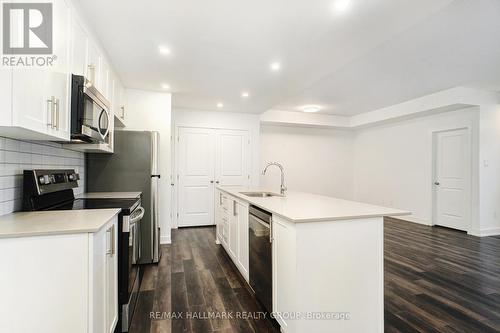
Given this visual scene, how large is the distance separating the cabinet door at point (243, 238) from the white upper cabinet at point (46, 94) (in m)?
1.65

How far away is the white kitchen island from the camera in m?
1.55

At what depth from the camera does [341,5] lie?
183 centimetres

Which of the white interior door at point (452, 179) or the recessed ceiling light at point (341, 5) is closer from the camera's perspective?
the recessed ceiling light at point (341, 5)

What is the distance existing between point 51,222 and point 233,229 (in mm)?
1888

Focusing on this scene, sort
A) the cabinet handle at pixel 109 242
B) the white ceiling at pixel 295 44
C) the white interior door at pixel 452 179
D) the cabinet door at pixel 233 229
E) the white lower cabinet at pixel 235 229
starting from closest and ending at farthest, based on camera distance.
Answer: the cabinet handle at pixel 109 242 < the white ceiling at pixel 295 44 < the white lower cabinet at pixel 235 229 < the cabinet door at pixel 233 229 < the white interior door at pixel 452 179

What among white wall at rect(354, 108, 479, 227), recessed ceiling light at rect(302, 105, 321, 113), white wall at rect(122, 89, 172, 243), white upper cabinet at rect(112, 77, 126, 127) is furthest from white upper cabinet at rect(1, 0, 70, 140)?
white wall at rect(354, 108, 479, 227)

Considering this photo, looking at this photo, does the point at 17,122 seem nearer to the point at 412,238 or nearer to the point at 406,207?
the point at 412,238

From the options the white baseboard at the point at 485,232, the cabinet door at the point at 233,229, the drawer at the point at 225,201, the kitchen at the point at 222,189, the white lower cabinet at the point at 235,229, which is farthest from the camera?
the white baseboard at the point at 485,232

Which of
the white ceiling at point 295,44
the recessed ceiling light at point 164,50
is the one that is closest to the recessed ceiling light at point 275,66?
the white ceiling at point 295,44

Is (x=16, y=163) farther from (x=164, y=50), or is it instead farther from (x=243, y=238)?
(x=243, y=238)

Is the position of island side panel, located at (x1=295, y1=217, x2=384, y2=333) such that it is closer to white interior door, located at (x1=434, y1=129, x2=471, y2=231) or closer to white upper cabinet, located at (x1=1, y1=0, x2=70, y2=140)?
white upper cabinet, located at (x1=1, y1=0, x2=70, y2=140)

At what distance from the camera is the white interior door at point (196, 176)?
5.08 m

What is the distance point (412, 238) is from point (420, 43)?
122 inches

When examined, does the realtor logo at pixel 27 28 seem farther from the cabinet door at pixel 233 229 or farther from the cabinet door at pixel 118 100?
the cabinet door at pixel 233 229
